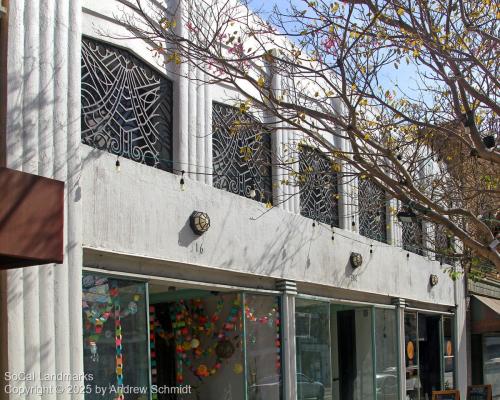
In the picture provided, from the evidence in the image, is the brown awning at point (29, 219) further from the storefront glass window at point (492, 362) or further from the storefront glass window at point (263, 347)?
the storefront glass window at point (492, 362)

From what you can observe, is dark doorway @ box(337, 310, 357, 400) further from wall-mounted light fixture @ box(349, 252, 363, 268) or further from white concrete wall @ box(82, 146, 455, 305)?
wall-mounted light fixture @ box(349, 252, 363, 268)

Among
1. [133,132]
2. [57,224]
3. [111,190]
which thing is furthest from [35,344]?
[133,132]

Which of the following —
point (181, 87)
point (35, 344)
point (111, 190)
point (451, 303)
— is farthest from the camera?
point (451, 303)

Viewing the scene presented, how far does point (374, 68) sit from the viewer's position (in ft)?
34.8

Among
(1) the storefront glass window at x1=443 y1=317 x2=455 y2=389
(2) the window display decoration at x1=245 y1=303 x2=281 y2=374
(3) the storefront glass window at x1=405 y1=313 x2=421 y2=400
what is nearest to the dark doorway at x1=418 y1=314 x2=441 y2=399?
(1) the storefront glass window at x1=443 y1=317 x2=455 y2=389

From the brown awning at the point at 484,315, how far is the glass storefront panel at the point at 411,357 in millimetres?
3612

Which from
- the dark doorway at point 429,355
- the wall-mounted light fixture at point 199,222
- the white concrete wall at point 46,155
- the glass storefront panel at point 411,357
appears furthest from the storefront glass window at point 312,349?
the white concrete wall at point 46,155

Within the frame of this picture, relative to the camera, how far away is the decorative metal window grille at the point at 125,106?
9273mm

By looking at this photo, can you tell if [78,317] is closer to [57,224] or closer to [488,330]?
[57,224]

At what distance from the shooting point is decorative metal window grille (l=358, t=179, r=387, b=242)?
52.3 feet

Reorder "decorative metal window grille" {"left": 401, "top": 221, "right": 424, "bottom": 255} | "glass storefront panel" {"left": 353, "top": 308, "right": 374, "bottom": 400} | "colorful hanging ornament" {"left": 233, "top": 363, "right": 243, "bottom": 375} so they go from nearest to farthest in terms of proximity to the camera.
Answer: "colorful hanging ornament" {"left": 233, "top": 363, "right": 243, "bottom": 375} → "glass storefront panel" {"left": 353, "top": 308, "right": 374, "bottom": 400} → "decorative metal window grille" {"left": 401, "top": 221, "right": 424, "bottom": 255}

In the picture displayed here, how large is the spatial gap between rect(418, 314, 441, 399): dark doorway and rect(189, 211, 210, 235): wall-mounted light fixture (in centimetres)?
985

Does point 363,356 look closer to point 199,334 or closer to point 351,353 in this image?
point 351,353

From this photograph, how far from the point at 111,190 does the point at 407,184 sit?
386cm
